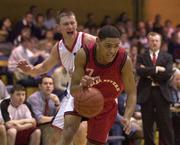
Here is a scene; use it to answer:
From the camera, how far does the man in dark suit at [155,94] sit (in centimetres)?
966

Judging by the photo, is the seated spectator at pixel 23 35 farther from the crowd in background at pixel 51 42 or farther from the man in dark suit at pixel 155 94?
the man in dark suit at pixel 155 94

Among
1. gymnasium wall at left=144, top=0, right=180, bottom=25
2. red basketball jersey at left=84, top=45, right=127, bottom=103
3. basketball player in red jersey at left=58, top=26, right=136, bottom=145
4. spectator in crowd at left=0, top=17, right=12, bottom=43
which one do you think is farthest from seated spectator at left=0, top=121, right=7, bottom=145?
gymnasium wall at left=144, top=0, right=180, bottom=25

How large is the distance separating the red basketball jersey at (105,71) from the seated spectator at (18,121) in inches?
131

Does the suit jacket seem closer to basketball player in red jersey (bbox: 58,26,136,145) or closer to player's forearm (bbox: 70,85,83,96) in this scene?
basketball player in red jersey (bbox: 58,26,136,145)

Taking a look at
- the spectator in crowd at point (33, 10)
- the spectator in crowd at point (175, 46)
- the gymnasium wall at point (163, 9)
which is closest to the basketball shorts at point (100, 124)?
the spectator in crowd at point (175, 46)

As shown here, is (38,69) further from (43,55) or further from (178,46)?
(178,46)

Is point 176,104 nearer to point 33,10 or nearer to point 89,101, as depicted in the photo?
point 89,101

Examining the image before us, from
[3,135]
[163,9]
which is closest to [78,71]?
[3,135]

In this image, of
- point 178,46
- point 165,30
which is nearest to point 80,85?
point 178,46

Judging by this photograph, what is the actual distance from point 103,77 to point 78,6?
1150 centimetres

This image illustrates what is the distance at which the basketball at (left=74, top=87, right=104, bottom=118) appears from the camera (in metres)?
6.01

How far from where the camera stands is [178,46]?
15062 millimetres

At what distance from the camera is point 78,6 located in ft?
57.6

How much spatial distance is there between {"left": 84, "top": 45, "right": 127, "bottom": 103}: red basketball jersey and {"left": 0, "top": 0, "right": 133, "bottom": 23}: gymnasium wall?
1012cm
